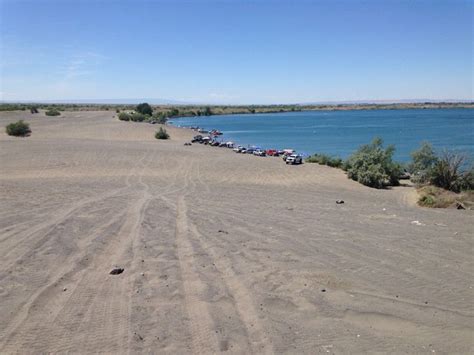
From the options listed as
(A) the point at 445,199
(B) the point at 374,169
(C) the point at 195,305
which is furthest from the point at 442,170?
(C) the point at 195,305

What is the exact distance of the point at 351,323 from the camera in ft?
26.4

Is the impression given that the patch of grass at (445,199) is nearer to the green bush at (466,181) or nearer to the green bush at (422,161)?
the green bush at (466,181)

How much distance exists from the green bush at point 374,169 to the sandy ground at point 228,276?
44.3 feet

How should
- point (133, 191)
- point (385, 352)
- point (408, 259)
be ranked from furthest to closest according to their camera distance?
point (133, 191) → point (408, 259) → point (385, 352)

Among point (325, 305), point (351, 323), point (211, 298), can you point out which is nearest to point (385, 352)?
point (351, 323)

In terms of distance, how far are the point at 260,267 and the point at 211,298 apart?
2.08 metres

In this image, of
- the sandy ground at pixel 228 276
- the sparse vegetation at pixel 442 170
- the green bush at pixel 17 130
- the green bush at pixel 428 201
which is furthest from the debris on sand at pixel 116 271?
the green bush at pixel 17 130

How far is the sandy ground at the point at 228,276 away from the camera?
7473 mm

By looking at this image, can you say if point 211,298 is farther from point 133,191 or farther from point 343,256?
point 133,191

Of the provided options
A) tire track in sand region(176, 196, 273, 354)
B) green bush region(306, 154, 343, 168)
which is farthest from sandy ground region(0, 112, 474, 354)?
green bush region(306, 154, 343, 168)

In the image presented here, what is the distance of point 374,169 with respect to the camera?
34.4m

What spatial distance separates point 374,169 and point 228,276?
2674 cm

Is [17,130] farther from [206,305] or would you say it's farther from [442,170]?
[206,305]

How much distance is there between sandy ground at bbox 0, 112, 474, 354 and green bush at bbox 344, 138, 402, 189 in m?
13.5
